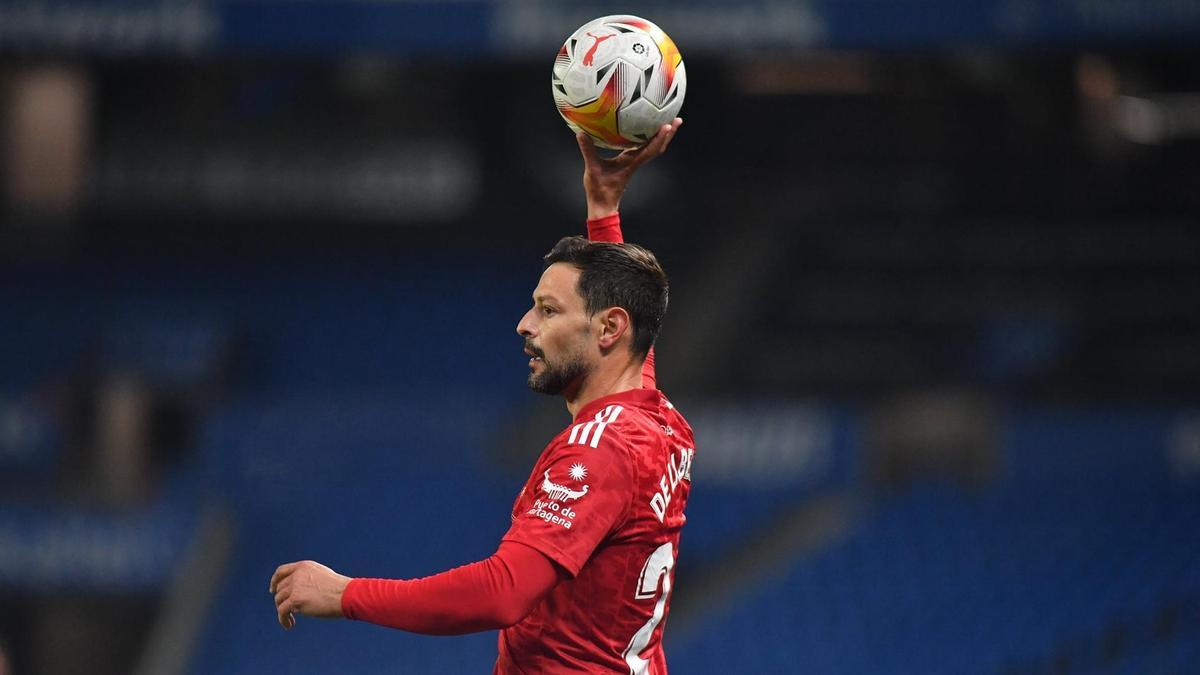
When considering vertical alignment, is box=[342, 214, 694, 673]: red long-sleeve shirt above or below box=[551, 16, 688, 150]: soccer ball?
below

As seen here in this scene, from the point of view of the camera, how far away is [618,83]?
4074mm

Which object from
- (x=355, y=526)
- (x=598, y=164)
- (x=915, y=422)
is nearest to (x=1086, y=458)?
(x=915, y=422)

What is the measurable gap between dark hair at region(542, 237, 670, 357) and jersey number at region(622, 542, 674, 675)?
510 millimetres

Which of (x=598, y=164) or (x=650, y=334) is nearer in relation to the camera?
(x=650, y=334)

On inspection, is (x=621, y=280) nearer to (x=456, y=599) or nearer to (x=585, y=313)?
(x=585, y=313)

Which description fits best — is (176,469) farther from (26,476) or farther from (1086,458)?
(1086,458)

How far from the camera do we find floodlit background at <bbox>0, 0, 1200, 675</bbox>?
432 inches

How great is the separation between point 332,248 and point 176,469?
3.06 m

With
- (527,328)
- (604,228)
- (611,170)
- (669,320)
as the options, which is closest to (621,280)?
(527,328)

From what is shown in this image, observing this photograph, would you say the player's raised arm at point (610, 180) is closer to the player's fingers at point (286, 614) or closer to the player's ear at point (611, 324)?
the player's ear at point (611, 324)

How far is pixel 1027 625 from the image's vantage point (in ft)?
34.3

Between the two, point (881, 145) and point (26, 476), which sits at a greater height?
point (881, 145)

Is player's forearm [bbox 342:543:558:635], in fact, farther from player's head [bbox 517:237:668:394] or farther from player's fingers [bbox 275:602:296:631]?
player's head [bbox 517:237:668:394]

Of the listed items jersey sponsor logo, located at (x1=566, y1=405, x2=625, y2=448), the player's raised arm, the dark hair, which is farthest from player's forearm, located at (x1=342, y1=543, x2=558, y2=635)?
the player's raised arm
